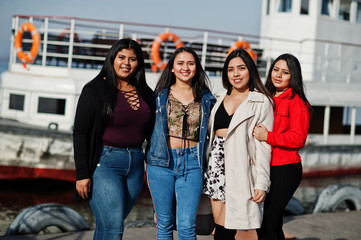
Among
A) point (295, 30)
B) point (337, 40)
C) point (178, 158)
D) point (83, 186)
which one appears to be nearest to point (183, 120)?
point (178, 158)

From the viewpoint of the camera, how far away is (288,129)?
304 centimetres

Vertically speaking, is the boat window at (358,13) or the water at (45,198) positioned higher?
the boat window at (358,13)

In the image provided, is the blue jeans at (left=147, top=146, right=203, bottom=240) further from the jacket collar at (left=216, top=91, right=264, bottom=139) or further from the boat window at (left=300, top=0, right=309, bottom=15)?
the boat window at (left=300, top=0, right=309, bottom=15)

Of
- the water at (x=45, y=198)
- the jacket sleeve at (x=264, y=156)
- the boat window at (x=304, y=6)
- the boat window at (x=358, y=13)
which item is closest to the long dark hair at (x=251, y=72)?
the jacket sleeve at (x=264, y=156)

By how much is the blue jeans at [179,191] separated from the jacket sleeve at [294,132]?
0.59 m

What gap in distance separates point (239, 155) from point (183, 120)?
477 millimetres

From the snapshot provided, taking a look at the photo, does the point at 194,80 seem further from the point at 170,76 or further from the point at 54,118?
the point at 54,118

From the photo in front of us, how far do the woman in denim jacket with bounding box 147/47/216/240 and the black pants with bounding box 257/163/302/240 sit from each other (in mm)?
524

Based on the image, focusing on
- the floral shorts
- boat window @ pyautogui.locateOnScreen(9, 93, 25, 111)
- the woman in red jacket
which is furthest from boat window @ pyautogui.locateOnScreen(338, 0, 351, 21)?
the floral shorts

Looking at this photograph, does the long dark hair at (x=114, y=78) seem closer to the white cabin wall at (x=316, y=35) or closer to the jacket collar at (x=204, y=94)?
the jacket collar at (x=204, y=94)

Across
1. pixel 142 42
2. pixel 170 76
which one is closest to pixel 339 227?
pixel 170 76

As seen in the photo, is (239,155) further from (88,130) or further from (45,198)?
(45,198)

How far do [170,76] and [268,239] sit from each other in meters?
1.44

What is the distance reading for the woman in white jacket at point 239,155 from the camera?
294 cm
